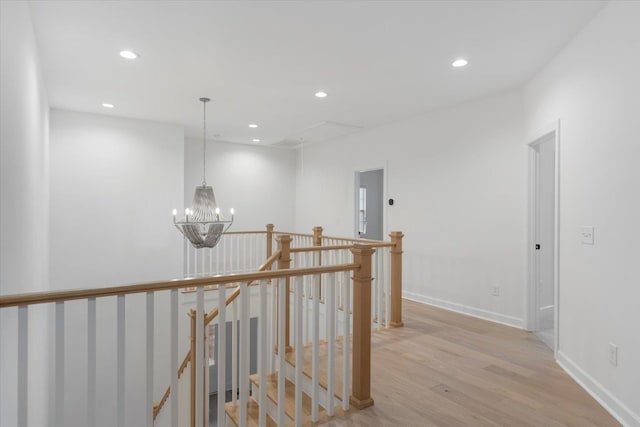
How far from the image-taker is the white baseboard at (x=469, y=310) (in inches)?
157

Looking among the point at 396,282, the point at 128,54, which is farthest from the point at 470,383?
the point at 128,54

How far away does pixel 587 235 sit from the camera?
2584mm

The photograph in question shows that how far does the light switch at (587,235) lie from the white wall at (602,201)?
47mm

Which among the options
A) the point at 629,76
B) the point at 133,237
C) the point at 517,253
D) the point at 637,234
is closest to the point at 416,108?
the point at 517,253

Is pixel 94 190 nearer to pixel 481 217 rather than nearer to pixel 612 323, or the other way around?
pixel 481 217

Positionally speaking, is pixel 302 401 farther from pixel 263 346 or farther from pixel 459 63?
pixel 459 63

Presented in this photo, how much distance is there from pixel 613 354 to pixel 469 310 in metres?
2.19

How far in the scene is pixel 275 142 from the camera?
721 cm

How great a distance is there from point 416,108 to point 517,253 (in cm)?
230

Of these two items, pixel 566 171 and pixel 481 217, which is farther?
pixel 481 217

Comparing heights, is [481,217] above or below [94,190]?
below

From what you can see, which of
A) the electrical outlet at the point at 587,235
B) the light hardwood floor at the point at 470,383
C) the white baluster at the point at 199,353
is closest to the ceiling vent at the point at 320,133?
the light hardwood floor at the point at 470,383

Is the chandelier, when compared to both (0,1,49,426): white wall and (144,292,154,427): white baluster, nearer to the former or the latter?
(0,1,49,426): white wall

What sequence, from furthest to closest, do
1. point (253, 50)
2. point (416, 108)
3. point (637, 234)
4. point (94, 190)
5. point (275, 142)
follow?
point (275, 142), point (94, 190), point (416, 108), point (253, 50), point (637, 234)
